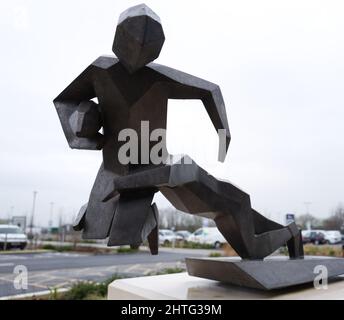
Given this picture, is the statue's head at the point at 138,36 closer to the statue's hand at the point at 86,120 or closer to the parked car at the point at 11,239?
the statue's hand at the point at 86,120

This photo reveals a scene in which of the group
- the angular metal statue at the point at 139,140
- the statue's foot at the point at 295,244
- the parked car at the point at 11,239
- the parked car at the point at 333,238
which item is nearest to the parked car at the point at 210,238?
the parked car at the point at 333,238

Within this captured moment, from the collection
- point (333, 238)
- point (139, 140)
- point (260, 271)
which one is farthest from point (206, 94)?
point (333, 238)

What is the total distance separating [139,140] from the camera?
467 cm

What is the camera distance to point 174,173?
4410mm

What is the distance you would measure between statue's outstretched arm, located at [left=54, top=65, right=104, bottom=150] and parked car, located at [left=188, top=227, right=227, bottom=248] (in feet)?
74.5

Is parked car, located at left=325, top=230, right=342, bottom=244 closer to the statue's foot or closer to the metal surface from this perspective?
the statue's foot

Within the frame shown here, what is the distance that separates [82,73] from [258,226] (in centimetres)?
315

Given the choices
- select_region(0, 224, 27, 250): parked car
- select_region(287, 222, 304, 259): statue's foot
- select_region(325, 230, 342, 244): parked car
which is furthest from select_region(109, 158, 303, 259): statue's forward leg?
select_region(325, 230, 342, 244): parked car

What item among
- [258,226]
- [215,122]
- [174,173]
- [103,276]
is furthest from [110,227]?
[103,276]

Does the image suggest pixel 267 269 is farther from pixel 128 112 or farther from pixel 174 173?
pixel 128 112

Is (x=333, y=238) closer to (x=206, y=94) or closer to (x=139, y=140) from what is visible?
(x=206, y=94)

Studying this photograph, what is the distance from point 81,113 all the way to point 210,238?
24.7 metres

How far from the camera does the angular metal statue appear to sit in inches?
168

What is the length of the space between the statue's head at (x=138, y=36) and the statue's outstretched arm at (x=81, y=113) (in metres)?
0.54
